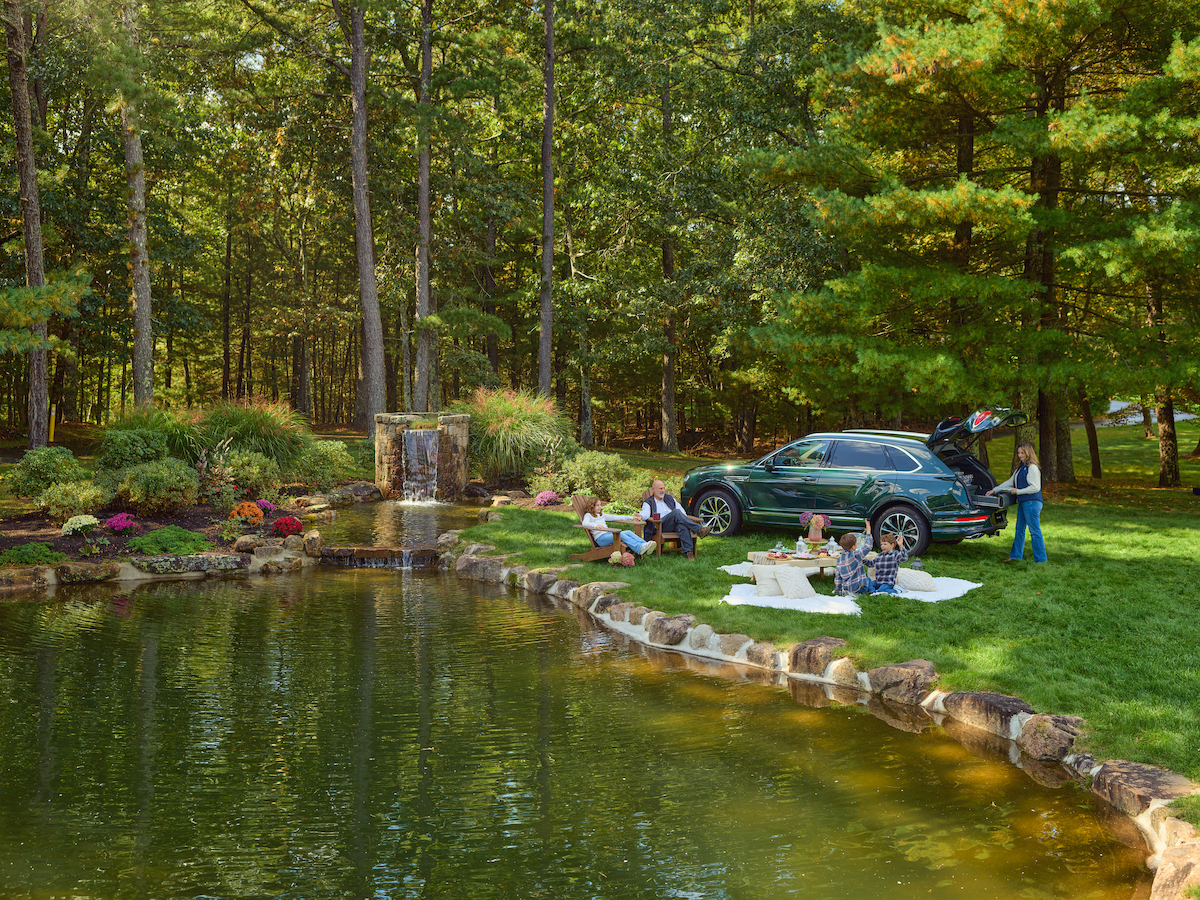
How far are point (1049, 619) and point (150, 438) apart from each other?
13788 millimetres

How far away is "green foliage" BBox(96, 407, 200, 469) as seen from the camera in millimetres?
13898

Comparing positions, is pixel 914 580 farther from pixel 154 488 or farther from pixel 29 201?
pixel 29 201

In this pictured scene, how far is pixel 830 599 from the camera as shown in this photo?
27.9 ft

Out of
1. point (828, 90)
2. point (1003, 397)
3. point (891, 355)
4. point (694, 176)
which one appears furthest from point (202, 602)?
point (694, 176)

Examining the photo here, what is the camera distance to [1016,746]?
5574mm

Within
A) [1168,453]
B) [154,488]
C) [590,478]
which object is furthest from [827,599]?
[1168,453]

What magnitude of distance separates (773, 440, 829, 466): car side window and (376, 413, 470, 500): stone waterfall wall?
8.07 metres

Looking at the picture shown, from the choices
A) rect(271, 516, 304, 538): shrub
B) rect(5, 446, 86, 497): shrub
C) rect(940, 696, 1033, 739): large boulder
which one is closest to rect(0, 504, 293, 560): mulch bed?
rect(5, 446, 86, 497): shrub

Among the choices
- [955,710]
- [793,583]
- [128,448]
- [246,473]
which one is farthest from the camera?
[246,473]

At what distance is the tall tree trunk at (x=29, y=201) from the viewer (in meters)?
15.3

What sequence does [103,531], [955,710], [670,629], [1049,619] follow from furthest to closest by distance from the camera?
[103,531] → [670,629] → [1049,619] → [955,710]

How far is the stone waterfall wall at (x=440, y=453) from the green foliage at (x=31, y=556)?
7698mm

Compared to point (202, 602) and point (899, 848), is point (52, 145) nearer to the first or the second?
point (202, 602)

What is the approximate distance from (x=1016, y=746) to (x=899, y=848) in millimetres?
1804
